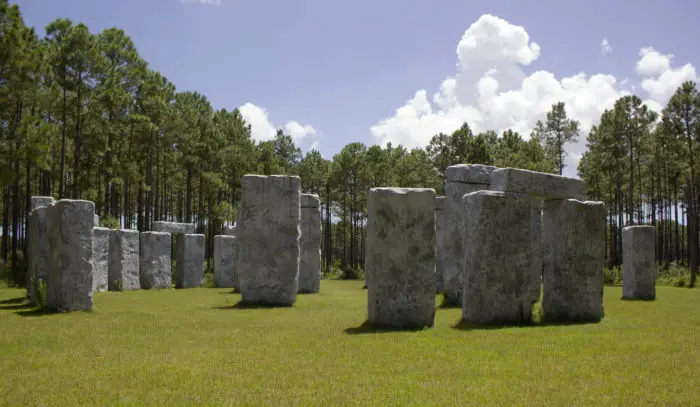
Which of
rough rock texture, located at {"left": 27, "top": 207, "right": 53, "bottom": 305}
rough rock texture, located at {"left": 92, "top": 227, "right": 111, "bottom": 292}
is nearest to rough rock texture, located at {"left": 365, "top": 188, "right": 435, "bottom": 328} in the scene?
rough rock texture, located at {"left": 27, "top": 207, "right": 53, "bottom": 305}

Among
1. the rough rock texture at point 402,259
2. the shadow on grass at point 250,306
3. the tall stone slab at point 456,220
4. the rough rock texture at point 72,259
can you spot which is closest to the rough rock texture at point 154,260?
the shadow on grass at point 250,306

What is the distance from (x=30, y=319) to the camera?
12516mm

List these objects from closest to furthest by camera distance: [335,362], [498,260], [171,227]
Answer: [335,362], [498,260], [171,227]

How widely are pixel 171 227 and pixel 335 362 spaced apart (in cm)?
2102

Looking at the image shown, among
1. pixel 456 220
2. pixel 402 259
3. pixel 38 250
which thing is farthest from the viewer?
pixel 456 220

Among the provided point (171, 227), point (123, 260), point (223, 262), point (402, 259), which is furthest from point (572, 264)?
point (171, 227)

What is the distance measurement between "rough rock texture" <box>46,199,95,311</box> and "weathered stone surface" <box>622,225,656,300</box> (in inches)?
636

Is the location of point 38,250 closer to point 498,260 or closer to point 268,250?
point 268,250

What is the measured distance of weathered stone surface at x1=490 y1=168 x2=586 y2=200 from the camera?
1208 cm

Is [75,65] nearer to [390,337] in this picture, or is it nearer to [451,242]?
[451,242]

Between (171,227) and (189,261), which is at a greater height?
(171,227)

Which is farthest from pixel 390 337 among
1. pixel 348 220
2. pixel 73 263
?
pixel 348 220

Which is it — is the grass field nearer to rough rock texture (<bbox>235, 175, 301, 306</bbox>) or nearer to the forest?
rough rock texture (<bbox>235, 175, 301, 306</bbox>)

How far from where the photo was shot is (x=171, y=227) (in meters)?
27.3
